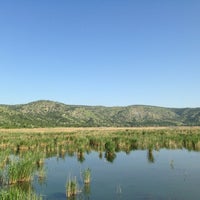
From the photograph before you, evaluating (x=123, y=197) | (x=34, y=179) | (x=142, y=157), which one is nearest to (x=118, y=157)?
(x=142, y=157)

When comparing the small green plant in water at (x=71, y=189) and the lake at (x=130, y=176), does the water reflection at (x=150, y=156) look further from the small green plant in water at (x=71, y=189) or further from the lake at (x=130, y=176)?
the small green plant in water at (x=71, y=189)

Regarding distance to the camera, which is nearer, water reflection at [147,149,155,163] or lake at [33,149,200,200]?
lake at [33,149,200,200]

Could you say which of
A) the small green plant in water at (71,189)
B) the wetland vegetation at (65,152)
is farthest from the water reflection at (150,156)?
the small green plant in water at (71,189)

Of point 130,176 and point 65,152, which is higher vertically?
point 65,152

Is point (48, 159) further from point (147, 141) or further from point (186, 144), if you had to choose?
point (186, 144)

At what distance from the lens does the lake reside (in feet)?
A: 58.2

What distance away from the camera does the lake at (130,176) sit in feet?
58.2

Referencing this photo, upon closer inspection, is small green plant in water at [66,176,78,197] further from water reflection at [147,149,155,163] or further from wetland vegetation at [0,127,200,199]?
water reflection at [147,149,155,163]

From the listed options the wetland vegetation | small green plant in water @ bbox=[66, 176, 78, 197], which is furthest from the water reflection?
small green plant in water @ bbox=[66, 176, 78, 197]

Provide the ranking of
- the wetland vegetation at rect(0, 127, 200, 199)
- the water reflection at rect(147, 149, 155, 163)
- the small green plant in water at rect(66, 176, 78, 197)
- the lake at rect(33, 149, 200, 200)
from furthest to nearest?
the water reflection at rect(147, 149, 155, 163) < the wetland vegetation at rect(0, 127, 200, 199) < the lake at rect(33, 149, 200, 200) < the small green plant in water at rect(66, 176, 78, 197)

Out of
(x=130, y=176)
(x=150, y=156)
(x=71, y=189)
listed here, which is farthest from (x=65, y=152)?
(x=71, y=189)

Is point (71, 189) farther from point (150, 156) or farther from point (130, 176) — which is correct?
point (150, 156)

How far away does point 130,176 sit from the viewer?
23.1 meters

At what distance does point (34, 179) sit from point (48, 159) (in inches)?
403
